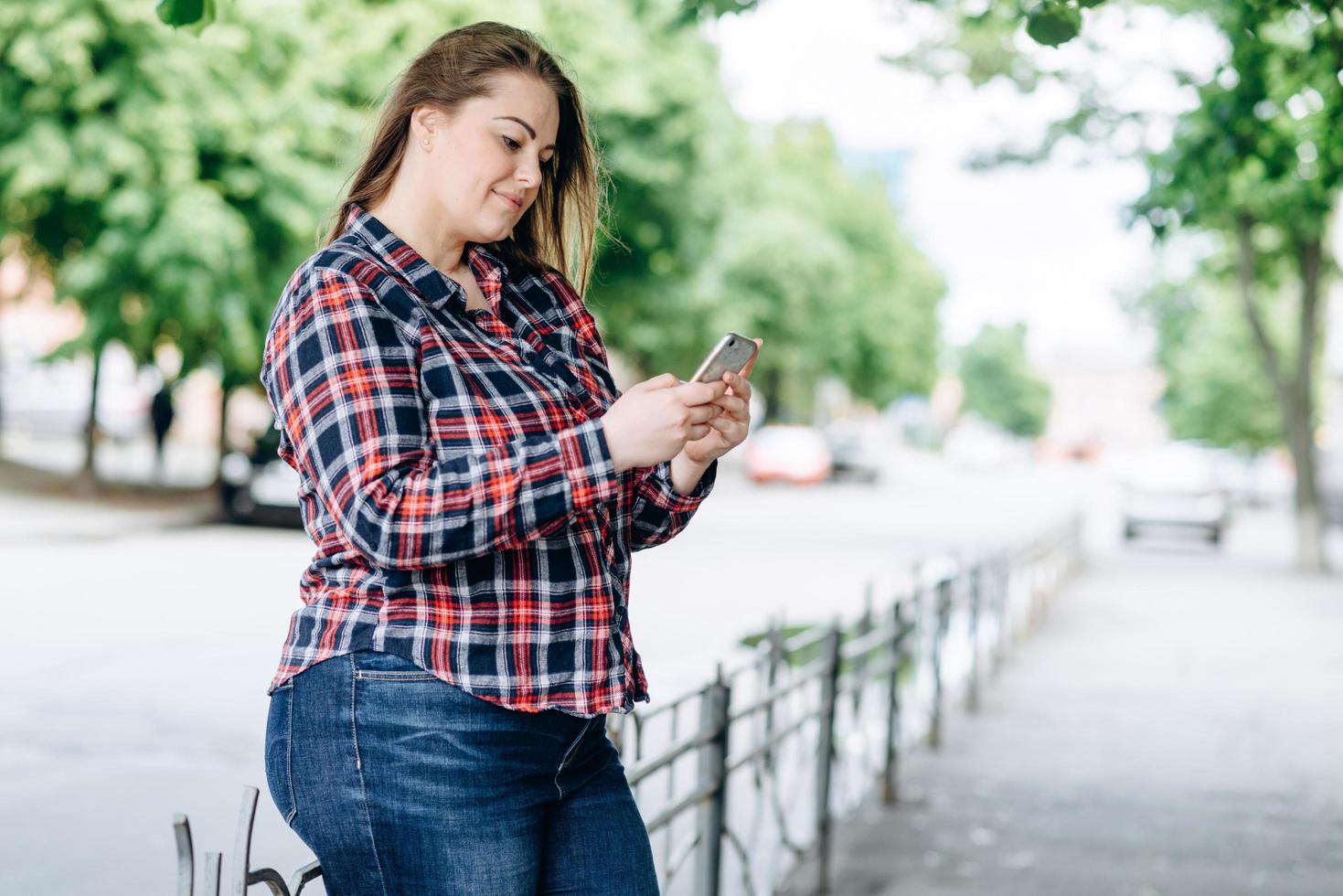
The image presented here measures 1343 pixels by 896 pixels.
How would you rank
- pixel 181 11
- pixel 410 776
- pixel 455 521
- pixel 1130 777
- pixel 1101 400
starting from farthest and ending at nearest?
1. pixel 1101 400
2. pixel 1130 777
3. pixel 181 11
4. pixel 410 776
5. pixel 455 521

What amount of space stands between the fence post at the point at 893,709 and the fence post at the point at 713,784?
7.96 ft

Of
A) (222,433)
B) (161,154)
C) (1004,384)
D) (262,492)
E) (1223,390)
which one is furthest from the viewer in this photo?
(1004,384)

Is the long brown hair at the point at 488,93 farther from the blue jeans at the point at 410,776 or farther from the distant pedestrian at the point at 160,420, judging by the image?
the distant pedestrian at the point at 160,420

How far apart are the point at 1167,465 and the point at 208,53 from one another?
638 inches

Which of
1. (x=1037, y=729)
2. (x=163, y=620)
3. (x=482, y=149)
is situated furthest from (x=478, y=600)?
(x=163, y=620)

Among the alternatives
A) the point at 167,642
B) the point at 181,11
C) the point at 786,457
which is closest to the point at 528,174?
the point at 181,11

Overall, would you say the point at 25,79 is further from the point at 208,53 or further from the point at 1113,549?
the point at 1113,549

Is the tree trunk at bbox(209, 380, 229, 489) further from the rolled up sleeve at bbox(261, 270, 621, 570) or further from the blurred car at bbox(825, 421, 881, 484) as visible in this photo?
the blurred car at bbox(825, 421, 881, 484)

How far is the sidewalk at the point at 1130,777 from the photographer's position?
5.55m

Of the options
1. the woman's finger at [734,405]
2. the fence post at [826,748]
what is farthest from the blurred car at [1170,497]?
the woman's finger at [734,405]

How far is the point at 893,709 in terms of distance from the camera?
6.45 meters

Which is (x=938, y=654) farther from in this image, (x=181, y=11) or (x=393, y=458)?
(x=393, y=458)

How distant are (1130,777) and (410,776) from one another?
20.9 feet

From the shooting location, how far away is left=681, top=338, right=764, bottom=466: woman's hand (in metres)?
1.81
